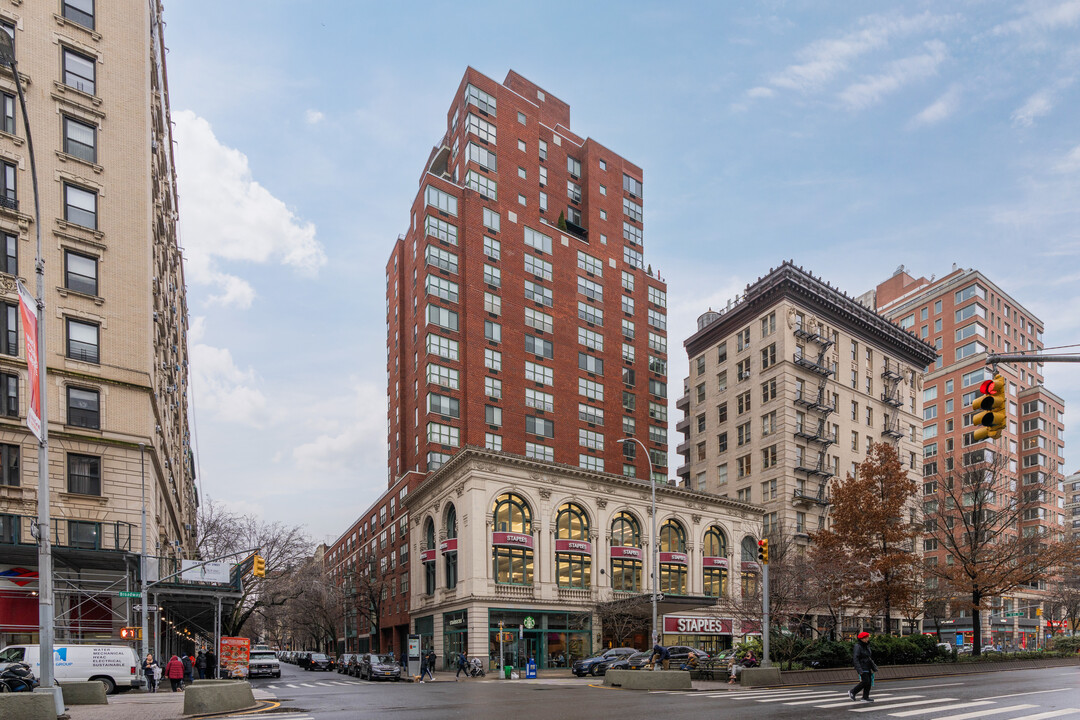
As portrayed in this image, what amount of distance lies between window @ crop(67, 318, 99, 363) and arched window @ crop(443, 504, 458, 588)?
2557 centimetres

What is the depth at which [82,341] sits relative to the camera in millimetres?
37844


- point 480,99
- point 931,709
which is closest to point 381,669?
point 931,709

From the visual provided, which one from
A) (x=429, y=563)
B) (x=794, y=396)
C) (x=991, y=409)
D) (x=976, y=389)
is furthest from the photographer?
(x=976, y=389)

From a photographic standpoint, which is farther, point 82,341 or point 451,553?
point 451,553

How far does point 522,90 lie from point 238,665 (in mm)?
60925

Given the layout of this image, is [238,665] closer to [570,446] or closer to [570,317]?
[570,446]

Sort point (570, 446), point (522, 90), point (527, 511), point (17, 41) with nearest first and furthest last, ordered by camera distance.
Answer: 1. point (17, 41)
2. point (527, 511)
3. point (570, 446)
4. point (522, 90)

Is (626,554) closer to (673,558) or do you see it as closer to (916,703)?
(673,558)

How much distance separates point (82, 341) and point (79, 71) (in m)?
15.0

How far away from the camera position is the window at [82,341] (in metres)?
37.4

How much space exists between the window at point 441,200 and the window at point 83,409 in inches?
1379

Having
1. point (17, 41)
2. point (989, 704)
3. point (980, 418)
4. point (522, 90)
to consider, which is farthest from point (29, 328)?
point (522, 90)

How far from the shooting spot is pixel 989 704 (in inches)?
786

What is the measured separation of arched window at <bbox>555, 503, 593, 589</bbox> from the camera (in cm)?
5309
